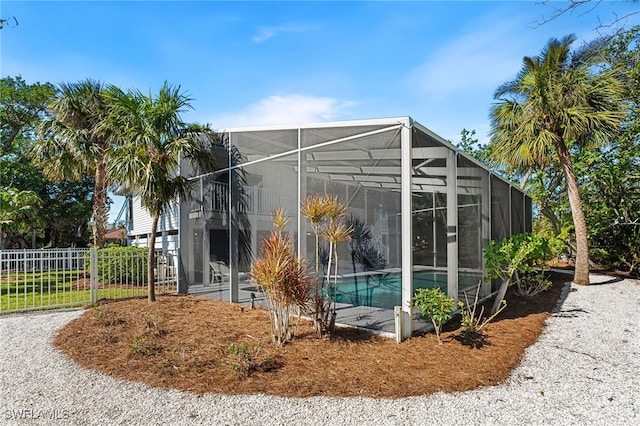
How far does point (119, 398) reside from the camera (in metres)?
3.74

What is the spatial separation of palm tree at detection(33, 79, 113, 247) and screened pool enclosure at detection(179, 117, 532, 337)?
15.7 feet

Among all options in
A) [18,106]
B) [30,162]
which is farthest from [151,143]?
[30,162]

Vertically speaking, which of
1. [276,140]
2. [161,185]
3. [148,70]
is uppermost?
[148,70]

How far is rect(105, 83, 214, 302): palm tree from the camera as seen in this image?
24.5 feet

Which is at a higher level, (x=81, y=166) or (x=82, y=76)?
(x=82, y=76)

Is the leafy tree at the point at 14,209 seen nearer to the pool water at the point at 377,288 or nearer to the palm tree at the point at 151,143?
the palm tree at the point at 151,143

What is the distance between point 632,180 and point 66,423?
1558 centimetres

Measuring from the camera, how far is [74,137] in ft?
34.4

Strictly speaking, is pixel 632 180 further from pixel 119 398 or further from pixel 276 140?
pixel 119 398

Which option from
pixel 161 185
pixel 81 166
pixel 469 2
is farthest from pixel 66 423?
pixel 81 166

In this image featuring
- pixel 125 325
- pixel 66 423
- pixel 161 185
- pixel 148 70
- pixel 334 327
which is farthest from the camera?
pixel 148 70

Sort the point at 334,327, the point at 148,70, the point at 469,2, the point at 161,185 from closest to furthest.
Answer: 1. the point at 334,327
2. the point at 469,2
3. the point at 161,185
4. the point at 148,70

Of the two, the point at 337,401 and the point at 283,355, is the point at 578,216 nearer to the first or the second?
the point at 283,355

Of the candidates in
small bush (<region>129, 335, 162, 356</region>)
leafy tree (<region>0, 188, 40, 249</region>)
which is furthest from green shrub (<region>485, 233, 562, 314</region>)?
leafy tree (<region>0, 188, 40, 249</region>)
